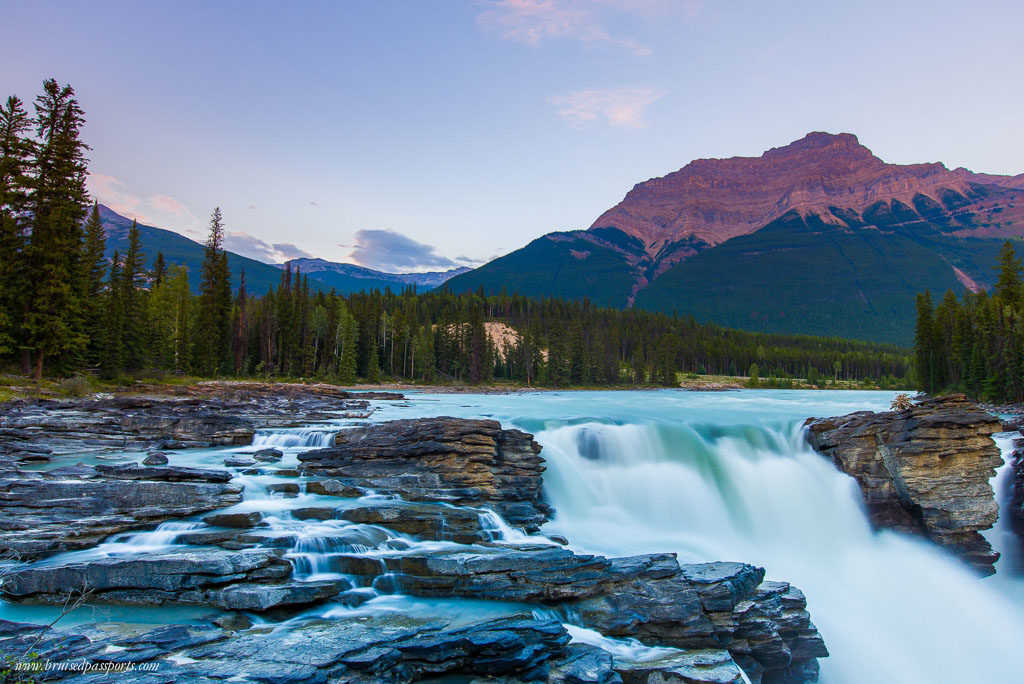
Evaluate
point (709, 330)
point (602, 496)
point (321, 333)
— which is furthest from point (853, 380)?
point (602, 496)

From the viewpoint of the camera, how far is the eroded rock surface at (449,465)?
52.4 feet

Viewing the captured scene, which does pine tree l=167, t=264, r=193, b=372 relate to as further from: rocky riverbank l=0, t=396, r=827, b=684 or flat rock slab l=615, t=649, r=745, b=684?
flat rock slab l=615, t=649, r=745, b=684

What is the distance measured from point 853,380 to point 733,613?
16550cm

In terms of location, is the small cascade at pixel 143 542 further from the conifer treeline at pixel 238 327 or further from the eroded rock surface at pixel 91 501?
the conifer treeline at pixel 238 327

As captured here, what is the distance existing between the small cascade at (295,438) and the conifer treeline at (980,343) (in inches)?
2363

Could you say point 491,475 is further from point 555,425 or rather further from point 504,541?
point 555,425

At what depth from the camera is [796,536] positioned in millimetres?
18266

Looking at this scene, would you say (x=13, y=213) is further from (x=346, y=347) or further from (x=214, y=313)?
(x=346, y=347)

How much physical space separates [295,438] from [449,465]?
9.31 meters

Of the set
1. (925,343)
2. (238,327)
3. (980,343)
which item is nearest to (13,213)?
(238,327)

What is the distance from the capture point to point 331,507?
45.8 feet

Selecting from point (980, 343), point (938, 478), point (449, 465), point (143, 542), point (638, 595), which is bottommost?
point (638, 595)

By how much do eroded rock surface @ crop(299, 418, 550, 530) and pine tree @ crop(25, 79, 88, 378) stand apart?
26.0m

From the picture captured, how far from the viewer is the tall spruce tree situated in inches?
2387
